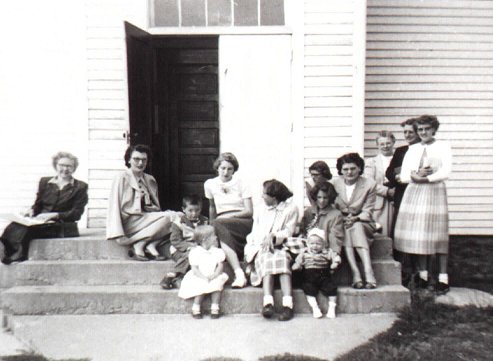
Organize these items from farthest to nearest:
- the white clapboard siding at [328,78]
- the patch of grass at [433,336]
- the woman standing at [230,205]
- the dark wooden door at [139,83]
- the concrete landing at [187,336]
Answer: the white clapboard siding at [328,78], the dark wooden door at [139,83], the woman standing at [230,205], the concrete landing at [187,336], the patch of grass at [433,336]

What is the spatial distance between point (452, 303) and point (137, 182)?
126 inches

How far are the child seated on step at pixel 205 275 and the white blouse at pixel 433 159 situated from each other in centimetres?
194

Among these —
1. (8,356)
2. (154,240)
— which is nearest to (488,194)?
(154,240)

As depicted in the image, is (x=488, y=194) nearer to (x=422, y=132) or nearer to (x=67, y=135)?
(x=422, y=132)

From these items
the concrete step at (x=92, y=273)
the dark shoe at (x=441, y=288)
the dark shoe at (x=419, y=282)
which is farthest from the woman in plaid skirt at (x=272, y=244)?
the dark shoe at (x=441, y=288)

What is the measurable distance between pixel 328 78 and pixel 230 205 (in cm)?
206

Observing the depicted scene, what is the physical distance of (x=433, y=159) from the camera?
550cm

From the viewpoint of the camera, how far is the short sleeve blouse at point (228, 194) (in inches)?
230

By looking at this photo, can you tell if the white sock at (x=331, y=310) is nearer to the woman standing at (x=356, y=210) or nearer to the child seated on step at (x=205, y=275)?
the woman standing at (x=356, y=210)

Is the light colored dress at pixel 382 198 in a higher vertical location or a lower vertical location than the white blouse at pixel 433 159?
lower

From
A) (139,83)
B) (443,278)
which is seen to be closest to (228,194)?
(139,83)

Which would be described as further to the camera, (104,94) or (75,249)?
(104,94)

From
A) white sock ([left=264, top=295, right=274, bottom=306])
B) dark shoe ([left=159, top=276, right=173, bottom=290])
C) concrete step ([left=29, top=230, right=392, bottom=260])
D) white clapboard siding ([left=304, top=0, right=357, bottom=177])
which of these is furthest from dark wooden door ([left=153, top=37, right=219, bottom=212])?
white sock ([left=264, top=295, right=274, bottom=306])

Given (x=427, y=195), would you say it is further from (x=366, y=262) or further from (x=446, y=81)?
(x=446, y=81)
